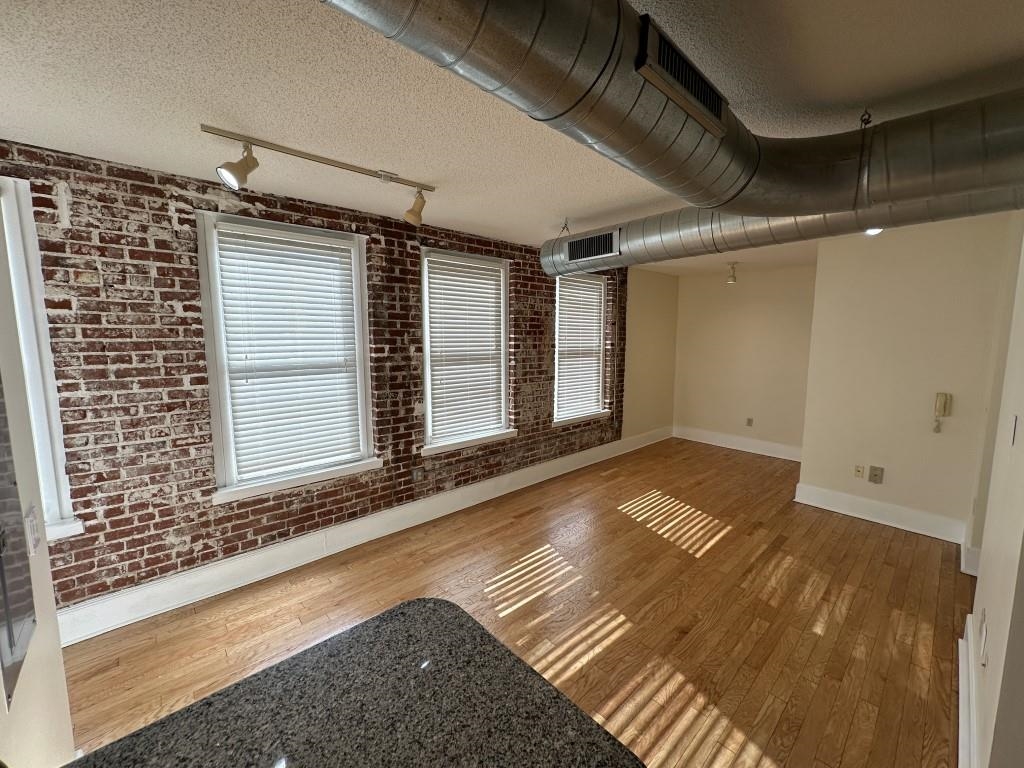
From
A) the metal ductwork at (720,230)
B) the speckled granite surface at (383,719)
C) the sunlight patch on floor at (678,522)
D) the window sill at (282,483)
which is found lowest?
the sunlight patch on floor at (678,522)

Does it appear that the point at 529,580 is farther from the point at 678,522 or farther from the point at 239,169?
the point at 239,169

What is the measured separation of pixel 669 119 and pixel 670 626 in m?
2.41

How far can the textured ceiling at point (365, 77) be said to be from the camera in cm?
116

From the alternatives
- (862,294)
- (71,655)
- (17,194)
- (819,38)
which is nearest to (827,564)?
(862,294)

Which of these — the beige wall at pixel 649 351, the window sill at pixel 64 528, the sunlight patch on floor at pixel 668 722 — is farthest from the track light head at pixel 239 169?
the beige wall at pixel 649 351

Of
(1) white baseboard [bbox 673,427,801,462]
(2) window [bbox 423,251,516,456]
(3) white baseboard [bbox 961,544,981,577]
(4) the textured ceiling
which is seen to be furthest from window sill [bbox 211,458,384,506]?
(1) white baseboard [bbox 673,427,801,462]

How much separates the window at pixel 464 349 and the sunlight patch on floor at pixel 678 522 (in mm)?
1422

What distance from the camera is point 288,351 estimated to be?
274 cm

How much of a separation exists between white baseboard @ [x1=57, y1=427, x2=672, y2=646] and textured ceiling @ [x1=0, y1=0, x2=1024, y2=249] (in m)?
2.33

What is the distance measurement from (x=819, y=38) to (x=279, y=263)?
113 inches

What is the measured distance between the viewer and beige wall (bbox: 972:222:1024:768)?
42.6 inches

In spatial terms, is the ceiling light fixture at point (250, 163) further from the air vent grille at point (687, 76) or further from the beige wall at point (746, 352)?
the beige wall at point (746, 352)

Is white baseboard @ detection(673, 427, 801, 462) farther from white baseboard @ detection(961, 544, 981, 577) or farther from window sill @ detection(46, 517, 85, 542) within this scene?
window sill @ detection(46, 517, 85, 542)

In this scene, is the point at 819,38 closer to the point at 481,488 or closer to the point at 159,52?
the point at 159,52
